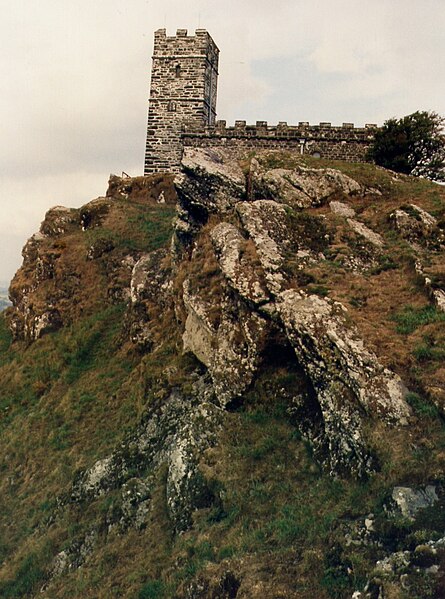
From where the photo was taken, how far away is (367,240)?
75.5ft

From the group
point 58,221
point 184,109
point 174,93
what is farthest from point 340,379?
point 174,93

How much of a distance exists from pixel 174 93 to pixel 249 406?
33365mm

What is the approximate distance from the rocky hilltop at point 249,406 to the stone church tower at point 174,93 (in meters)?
15.9

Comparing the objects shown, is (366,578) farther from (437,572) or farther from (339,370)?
(339,370)

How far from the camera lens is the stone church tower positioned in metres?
43.5

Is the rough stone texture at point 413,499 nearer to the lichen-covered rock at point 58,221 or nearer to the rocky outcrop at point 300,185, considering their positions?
the rocky outcrop at point 300,185

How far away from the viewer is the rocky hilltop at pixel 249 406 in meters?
13.0

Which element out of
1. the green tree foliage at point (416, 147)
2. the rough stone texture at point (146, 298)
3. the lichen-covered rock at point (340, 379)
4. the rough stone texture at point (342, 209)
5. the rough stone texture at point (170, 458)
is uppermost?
the green tree foliage at point (416, 147)

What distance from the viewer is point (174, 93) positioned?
44.0 metres

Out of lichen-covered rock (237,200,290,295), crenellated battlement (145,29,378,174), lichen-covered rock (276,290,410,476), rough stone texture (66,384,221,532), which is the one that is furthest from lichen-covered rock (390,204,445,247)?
crenellated battlement (145,29,378,174)

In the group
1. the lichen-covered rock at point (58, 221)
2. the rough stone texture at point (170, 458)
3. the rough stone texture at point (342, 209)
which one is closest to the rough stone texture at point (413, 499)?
the rough stone texture at point (170, 458)

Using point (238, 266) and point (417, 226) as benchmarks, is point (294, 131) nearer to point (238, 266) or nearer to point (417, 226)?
point (417, 226)

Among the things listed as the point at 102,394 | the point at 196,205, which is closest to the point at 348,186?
the point at 196,205

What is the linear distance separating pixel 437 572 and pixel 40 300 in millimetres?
27820
